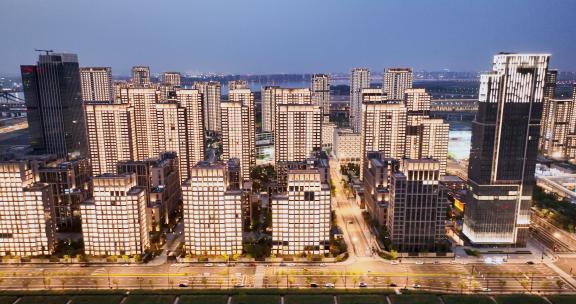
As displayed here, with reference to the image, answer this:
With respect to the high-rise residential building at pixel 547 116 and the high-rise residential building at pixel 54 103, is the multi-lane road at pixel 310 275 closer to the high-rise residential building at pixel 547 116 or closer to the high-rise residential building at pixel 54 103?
the high-rise residential building at pixel 54 103

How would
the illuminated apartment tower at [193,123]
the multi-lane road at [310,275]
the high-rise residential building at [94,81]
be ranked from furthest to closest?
the high-rise residential building at [94,81] → the illuminated apartment tower at [193,123] → the multi-lane road at [310,275]

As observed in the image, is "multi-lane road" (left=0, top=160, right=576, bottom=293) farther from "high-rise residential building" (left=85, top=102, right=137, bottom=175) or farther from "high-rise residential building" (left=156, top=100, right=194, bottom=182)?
"high-rise residential building" (left=85, top=102, right=137, bottom=175)

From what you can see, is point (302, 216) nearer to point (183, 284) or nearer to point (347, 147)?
point (183, 284)

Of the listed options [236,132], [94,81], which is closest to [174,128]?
[236,132]

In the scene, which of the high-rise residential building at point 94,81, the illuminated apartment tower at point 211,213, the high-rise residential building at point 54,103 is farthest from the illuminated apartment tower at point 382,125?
the high-rise residential building at point 94,81

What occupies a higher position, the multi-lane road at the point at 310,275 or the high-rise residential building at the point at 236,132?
the high-rise residential building at the point at 236,132

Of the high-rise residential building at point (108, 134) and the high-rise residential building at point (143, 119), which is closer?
the high-rise residential building at point (108, 134)
